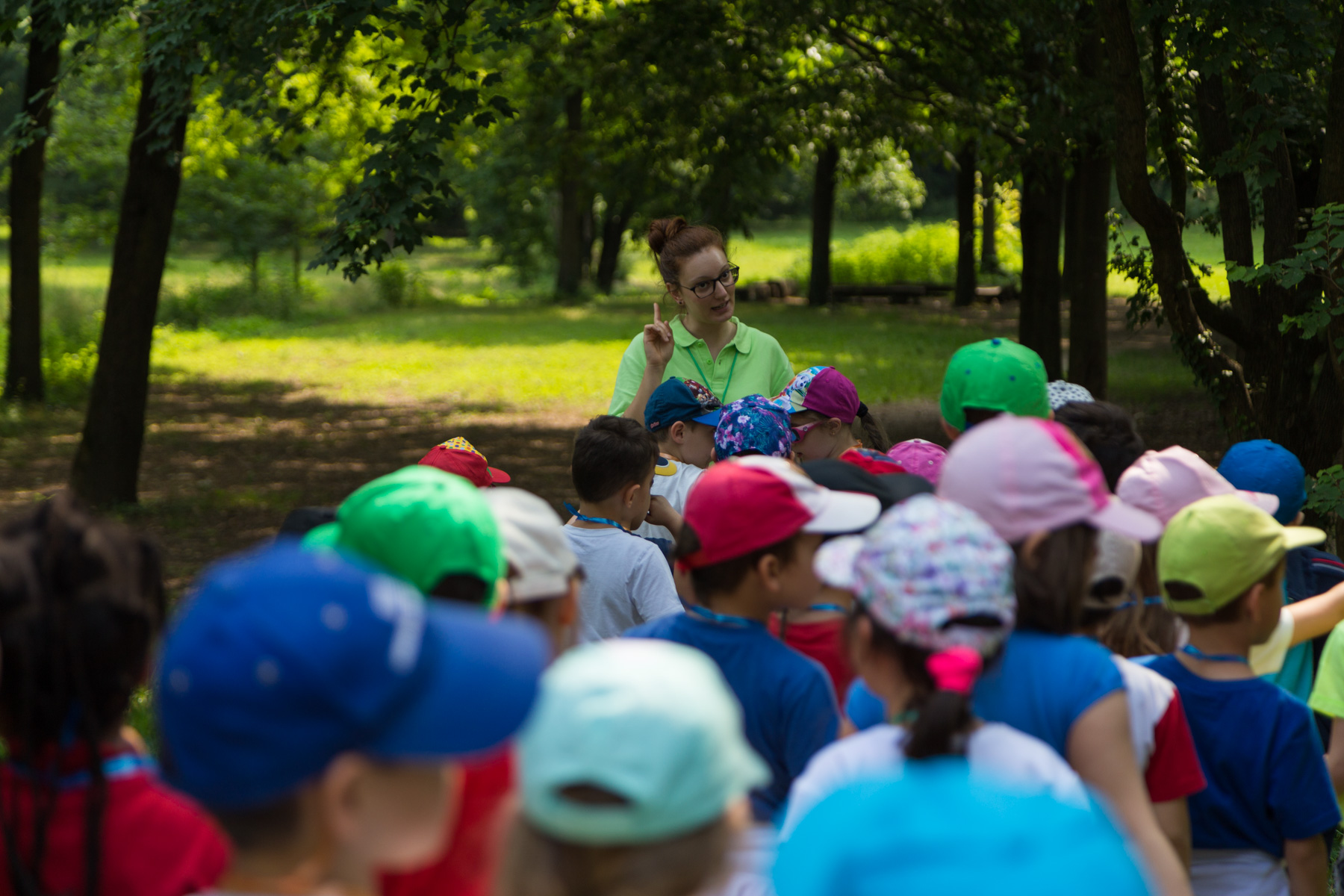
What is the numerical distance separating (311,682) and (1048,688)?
141 centimetres

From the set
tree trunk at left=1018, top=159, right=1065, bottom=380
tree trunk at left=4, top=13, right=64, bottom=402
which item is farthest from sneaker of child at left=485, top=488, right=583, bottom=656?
tree trunk at left=4, top=13, right=64, bottom=402

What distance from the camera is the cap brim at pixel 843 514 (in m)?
2.78

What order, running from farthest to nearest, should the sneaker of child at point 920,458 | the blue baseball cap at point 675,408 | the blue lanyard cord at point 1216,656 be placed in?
the blue baseball cap at point 675,408 → the sneaker of child at point 920,458 → the blue lanyard cord at point 1216,656

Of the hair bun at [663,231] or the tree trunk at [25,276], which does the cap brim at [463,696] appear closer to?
the hair bun at [663,231]

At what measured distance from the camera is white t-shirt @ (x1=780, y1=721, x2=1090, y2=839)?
196cm

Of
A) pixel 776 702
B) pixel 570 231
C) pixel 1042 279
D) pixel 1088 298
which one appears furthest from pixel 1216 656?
pixel 570 231

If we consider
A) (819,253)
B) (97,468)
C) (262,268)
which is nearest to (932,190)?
(819,253)

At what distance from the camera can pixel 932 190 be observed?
67.6 m

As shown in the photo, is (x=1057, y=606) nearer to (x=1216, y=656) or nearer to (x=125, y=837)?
(x=1216, y=656)

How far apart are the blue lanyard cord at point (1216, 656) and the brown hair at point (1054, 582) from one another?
488mm

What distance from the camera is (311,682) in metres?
1.48

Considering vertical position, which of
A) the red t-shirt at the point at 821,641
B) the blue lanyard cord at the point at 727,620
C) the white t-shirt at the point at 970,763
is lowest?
the red t-shirt at the point at 821,641

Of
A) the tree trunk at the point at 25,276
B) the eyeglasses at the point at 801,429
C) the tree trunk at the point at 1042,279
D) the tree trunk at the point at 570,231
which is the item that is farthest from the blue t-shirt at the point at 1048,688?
the tree trunk at the point at 570,231

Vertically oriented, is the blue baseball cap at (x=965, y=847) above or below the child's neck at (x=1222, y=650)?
above
